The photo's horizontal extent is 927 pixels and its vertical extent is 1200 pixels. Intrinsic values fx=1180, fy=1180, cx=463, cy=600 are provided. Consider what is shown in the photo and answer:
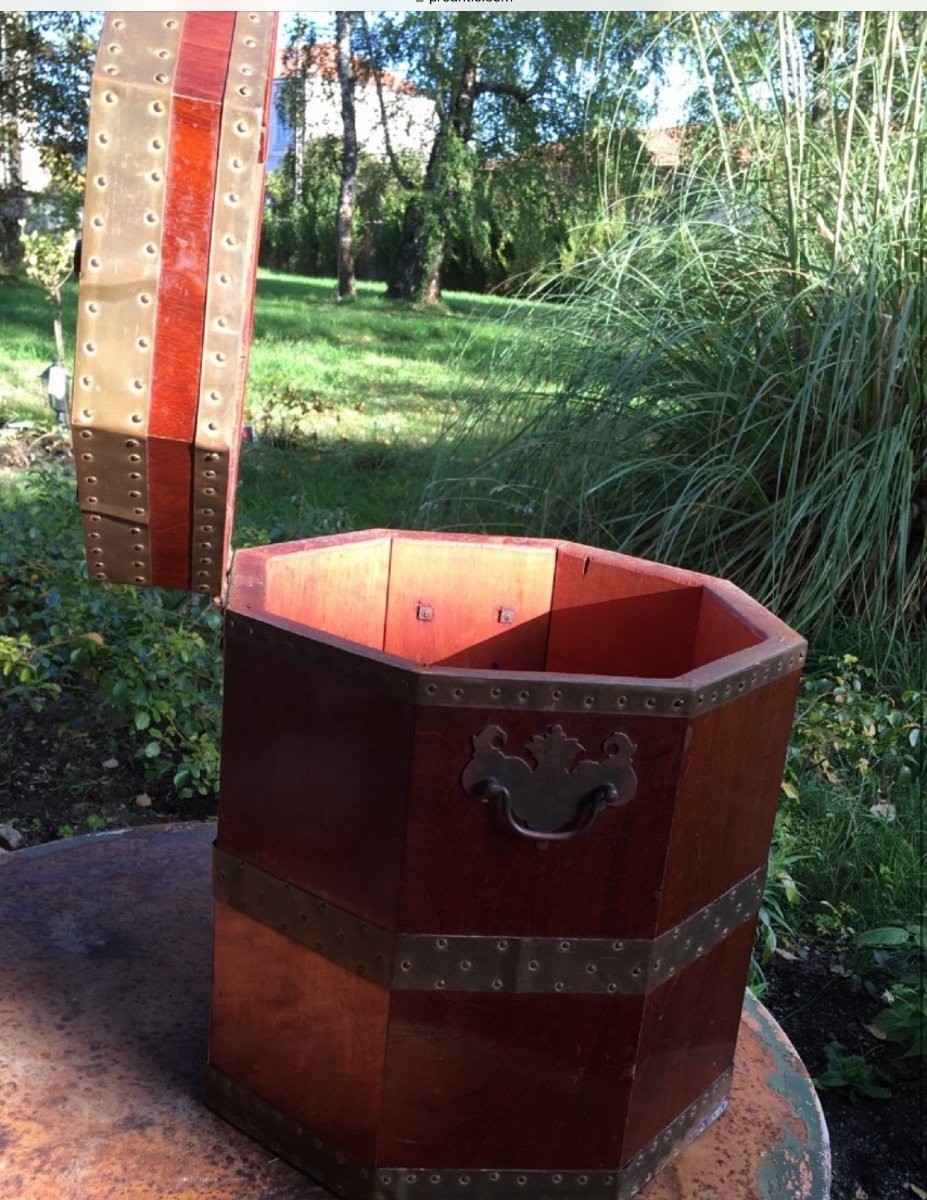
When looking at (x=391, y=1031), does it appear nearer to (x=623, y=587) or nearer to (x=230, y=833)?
(x=230, y=833)

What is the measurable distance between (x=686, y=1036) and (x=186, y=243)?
1.06m

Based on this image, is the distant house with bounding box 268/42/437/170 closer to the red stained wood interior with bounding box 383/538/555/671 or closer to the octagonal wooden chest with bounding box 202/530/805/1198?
the red stained wood interior with bounding box 383/538/555/671

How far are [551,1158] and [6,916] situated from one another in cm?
93

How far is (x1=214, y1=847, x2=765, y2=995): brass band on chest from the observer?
4.12ft

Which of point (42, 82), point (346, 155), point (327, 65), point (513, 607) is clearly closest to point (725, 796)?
point (513, 607)

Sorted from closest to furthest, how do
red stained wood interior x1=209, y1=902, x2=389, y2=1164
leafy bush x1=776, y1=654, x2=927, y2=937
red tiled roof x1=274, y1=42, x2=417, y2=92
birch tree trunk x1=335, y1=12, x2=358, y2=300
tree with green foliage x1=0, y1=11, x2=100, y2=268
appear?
red stained wood interior x1=209, y1=902, x2=389, y2=1164 < leafy bush x1=776, y1=654, x2=927, y2=937 < tree with green foliage x1=0, y1=11, x2=100, y2=268 < birch tree trunk x1=335, y1=12, x2=358, y2=300 < red tiled roof x1=274, y1=42, x2=417, y2=92

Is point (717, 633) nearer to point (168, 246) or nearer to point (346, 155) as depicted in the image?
point (168, 246)

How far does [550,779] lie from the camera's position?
1.22 meters

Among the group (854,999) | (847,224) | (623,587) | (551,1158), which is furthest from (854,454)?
(551,1158)

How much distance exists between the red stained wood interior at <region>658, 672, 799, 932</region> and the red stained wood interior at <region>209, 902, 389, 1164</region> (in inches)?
14.0

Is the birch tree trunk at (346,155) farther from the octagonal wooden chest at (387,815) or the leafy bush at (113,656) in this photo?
the octagonal wooden chest at (387,815)

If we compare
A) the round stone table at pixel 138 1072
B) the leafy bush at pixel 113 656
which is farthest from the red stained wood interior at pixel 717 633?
the leafy bush at pixel 113 656

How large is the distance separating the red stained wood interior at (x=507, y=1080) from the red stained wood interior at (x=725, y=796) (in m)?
0.15

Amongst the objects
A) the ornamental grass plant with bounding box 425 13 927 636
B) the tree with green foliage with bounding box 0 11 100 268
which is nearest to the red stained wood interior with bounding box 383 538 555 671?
the ornamental grass plant with bounding box 425 13 927 636
